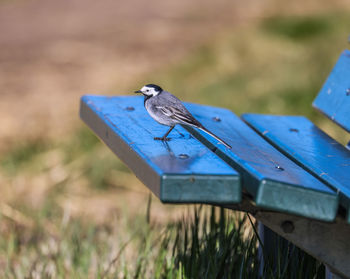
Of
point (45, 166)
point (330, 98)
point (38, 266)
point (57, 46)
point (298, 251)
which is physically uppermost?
→ point (330, 98)

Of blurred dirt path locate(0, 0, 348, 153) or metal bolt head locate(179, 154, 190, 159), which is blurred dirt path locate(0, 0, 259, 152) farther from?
metal bolt head locate(179, 154, 190, 159)

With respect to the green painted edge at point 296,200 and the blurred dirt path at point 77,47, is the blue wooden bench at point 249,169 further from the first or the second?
the blurred dirt path at point 77,47

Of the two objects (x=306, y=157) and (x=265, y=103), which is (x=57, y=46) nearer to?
(x=265, y=103)

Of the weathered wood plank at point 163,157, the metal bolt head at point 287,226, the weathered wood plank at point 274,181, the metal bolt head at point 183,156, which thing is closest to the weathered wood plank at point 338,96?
the weathered wood plank at point 274,181

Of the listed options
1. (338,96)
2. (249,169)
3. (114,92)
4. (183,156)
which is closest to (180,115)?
(183,156)

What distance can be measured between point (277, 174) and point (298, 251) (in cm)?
73

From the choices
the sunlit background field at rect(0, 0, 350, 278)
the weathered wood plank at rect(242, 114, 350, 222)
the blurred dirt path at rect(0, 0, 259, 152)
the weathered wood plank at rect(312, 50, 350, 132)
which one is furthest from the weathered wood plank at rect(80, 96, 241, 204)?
Answer: the blurred dirt path at rect(0, 0, 259, 152)

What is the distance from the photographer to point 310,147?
7.88 feet

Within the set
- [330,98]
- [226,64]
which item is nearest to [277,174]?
[330,98]

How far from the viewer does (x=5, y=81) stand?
7496mm

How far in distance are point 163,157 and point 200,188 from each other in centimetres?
19

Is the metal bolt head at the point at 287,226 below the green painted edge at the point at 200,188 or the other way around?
below

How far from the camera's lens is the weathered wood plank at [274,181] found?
1.70 m

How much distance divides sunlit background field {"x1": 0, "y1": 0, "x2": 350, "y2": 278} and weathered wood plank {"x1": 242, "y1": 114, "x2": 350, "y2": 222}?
0.38 metres
